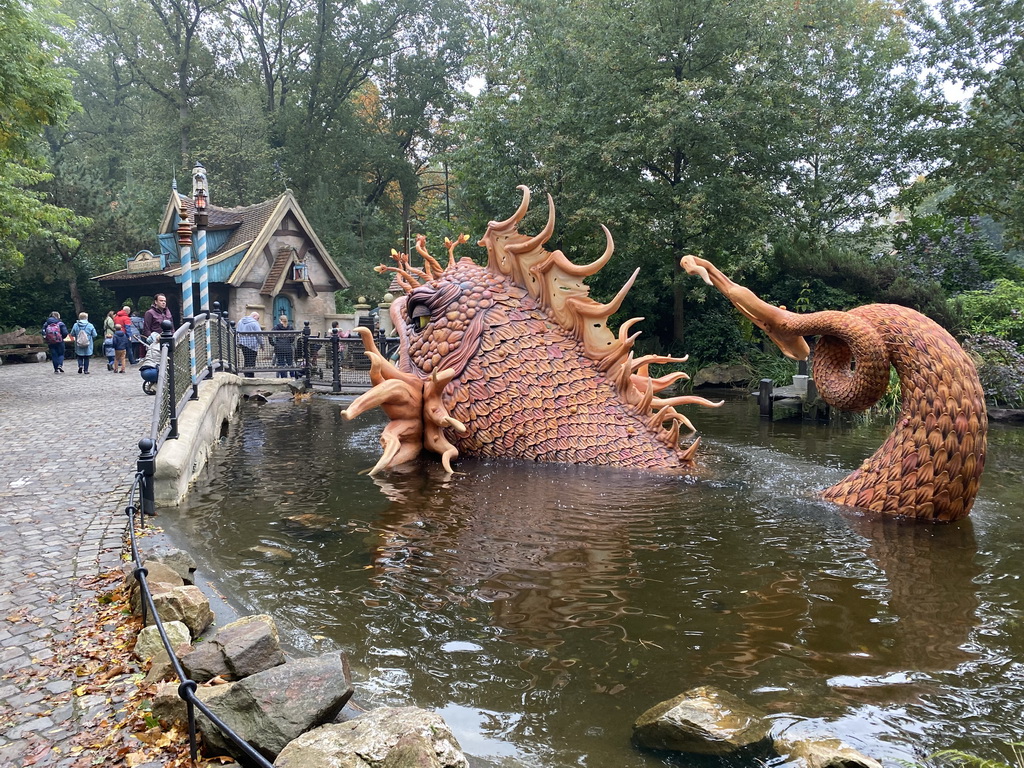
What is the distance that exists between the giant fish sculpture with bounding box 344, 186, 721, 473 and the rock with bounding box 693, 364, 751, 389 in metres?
10.8

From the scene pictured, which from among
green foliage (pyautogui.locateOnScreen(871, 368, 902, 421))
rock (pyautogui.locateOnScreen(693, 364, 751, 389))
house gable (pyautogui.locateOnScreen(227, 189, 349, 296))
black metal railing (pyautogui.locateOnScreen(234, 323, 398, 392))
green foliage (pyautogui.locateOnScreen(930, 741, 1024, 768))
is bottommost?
green foliage (pyautogui.locateOnScreen(930, 741, 1024, 768))

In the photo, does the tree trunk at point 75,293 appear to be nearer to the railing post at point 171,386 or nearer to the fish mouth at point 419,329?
the fish mouth at point 419,329

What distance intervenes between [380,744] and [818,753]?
5.17 feet

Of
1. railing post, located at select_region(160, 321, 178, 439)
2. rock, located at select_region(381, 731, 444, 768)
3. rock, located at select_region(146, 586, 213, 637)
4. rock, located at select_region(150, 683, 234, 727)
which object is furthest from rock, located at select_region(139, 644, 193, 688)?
railing post, located at select_region(160, 321, 178, 439)

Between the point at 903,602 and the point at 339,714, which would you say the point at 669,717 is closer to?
the point at 339,714

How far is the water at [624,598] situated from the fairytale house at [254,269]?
61.1ft

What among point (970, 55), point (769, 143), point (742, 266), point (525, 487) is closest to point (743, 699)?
point (525, 487)

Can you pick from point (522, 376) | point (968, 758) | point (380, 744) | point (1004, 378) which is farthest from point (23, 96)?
point (1004, 378)

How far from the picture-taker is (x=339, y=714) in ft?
9.75

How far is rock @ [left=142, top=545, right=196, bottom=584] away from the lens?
14.6 ft

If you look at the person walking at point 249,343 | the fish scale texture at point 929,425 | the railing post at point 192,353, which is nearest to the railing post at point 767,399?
the fish scale texture at point 929,425

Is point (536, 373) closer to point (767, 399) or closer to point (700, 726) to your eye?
point (700, 726)

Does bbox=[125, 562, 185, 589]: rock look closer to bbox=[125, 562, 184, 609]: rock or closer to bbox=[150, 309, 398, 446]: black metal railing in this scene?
bbox=[125, 562, 184, 609]: rock

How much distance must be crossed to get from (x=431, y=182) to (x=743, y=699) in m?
43.5
